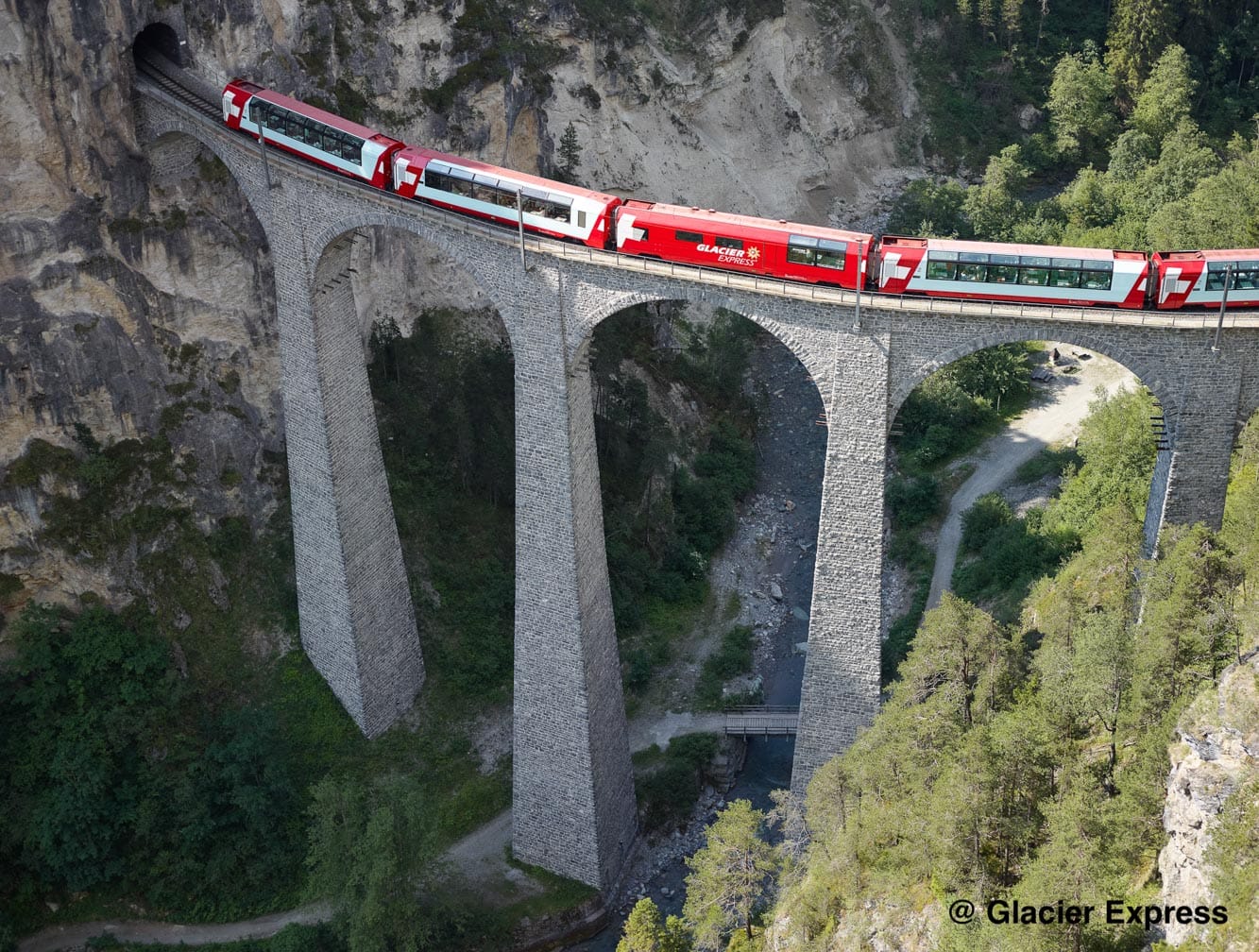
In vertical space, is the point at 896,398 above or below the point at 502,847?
above

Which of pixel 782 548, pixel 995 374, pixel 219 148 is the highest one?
pixel 219 148

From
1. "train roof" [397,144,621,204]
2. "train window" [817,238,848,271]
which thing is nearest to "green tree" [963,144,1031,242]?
"train roof" [397,144,621,204]

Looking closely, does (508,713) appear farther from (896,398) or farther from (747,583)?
(896,398)

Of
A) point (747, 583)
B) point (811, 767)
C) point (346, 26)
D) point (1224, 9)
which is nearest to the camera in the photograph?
point (811, 767)

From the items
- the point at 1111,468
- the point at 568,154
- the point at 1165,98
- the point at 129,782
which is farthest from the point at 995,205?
the point at 129,782

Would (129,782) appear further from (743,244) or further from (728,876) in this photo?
(743,244)

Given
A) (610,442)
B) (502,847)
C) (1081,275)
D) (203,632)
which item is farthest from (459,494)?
(1081,275)

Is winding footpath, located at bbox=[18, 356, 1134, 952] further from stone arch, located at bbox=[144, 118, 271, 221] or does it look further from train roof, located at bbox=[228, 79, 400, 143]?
train roof, located at bbox=[228, 79, 400, 143]

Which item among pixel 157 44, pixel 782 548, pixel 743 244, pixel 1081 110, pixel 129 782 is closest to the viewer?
pixel 743 244
